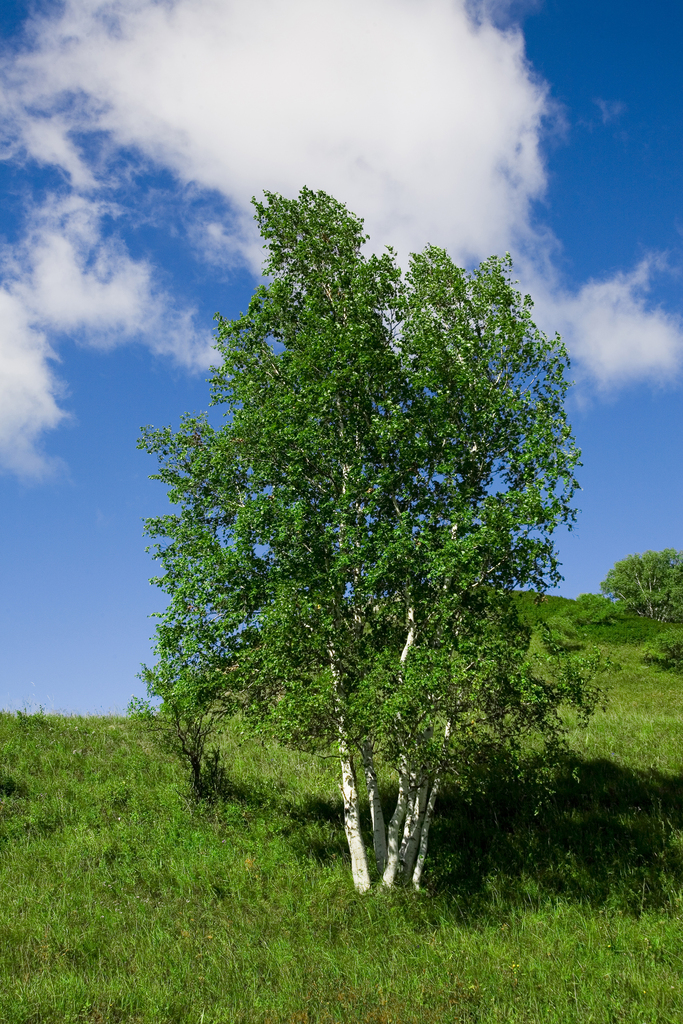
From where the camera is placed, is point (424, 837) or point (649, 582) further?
point (649, 582)

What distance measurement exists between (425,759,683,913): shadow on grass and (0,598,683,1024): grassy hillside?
0.18ft

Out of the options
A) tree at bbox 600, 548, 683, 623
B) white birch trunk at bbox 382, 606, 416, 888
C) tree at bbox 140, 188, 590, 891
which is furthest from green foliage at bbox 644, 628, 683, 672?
tree at bbox 600, 548, 683, 623

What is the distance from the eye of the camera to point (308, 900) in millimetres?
12867

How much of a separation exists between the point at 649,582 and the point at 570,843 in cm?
8792

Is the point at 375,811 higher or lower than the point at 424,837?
higher

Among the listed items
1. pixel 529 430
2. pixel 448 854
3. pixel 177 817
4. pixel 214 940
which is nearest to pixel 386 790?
pixel 448 854

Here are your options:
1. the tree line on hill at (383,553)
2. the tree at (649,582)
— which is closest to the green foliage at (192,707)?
the tree line on hill at (383,553)

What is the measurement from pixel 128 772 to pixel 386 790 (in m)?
7.56

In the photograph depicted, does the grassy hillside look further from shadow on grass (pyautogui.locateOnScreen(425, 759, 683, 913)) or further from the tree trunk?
the tree trunk

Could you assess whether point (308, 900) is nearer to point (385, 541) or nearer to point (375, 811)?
point (375, 811)

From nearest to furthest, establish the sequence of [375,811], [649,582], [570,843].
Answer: [375,811], [570,843], [649,582]

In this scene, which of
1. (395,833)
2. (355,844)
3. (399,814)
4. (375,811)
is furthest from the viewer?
(375,811)

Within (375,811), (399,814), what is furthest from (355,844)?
(399,814)

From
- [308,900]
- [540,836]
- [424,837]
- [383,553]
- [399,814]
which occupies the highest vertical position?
[383,553]
